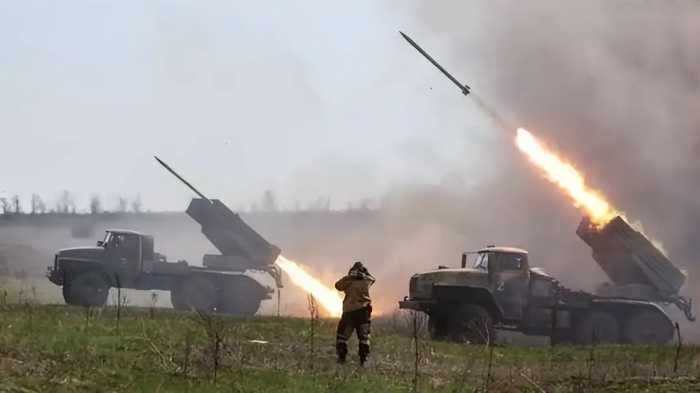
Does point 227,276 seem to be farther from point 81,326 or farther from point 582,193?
point 81,326

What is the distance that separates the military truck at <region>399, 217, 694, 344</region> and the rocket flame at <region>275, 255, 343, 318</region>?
33.5 feet

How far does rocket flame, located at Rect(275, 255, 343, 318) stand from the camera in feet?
113

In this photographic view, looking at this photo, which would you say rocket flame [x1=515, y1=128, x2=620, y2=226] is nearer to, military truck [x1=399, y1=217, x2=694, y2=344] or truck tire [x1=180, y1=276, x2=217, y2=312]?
military truck [x1=399, y1=217, x2=694, y2=344]

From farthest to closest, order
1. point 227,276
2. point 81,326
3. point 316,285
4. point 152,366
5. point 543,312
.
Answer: point 316,285 < point 227,276 < point 543,312 < point 81,326 < point 152,366

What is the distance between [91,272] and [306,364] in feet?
60.1

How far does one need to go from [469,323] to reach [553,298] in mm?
3400

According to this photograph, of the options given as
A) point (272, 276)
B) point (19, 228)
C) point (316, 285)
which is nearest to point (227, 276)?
point (272, 276)

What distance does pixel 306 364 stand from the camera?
14.8 metres

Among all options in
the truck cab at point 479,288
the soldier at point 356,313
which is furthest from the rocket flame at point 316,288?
the soldier at point 356,313

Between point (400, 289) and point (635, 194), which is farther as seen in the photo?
point (400, 289)

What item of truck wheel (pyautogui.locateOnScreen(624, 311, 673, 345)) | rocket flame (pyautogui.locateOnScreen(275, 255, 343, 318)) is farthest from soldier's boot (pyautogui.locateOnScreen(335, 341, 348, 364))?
rocket flame (pyautogui.locateOnScreen(275, 255, 343, 318))

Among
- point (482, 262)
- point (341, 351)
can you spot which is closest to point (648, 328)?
point (482, 262)

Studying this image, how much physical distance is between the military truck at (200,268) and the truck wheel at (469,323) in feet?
40.4

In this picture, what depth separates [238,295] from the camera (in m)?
34.2
